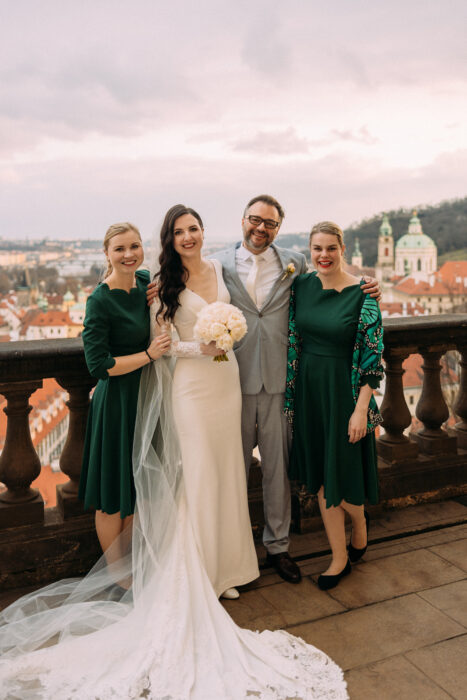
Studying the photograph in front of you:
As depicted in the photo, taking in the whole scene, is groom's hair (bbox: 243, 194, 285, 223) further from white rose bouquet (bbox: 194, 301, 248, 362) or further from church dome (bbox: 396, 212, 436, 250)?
church dome (bbox: 396, 212, 436, 250)

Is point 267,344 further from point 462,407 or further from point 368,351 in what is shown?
point 462,407

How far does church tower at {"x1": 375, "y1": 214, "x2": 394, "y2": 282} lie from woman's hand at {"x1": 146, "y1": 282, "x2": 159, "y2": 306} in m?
72.0

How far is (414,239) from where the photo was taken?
75.7 metres

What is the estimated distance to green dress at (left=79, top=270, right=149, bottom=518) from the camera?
2.43 metres

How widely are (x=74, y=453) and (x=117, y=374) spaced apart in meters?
0.60

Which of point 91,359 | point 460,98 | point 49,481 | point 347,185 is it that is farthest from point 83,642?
point 460,98

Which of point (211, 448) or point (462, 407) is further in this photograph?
point (462, 407)

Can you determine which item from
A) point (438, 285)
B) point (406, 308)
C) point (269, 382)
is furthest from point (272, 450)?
point (438, 285)

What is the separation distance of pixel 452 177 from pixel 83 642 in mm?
110602

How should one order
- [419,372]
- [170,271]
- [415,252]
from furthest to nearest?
[415,252]
[419,372]
[170,271]

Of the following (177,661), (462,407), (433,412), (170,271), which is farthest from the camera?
(462,407)

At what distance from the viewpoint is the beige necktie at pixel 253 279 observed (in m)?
2.78

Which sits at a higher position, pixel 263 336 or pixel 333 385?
pixel 263 336

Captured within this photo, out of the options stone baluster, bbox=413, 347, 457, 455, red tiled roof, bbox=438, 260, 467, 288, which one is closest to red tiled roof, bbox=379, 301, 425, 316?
red tiled roof, bbox=438, 260, 467, 288
